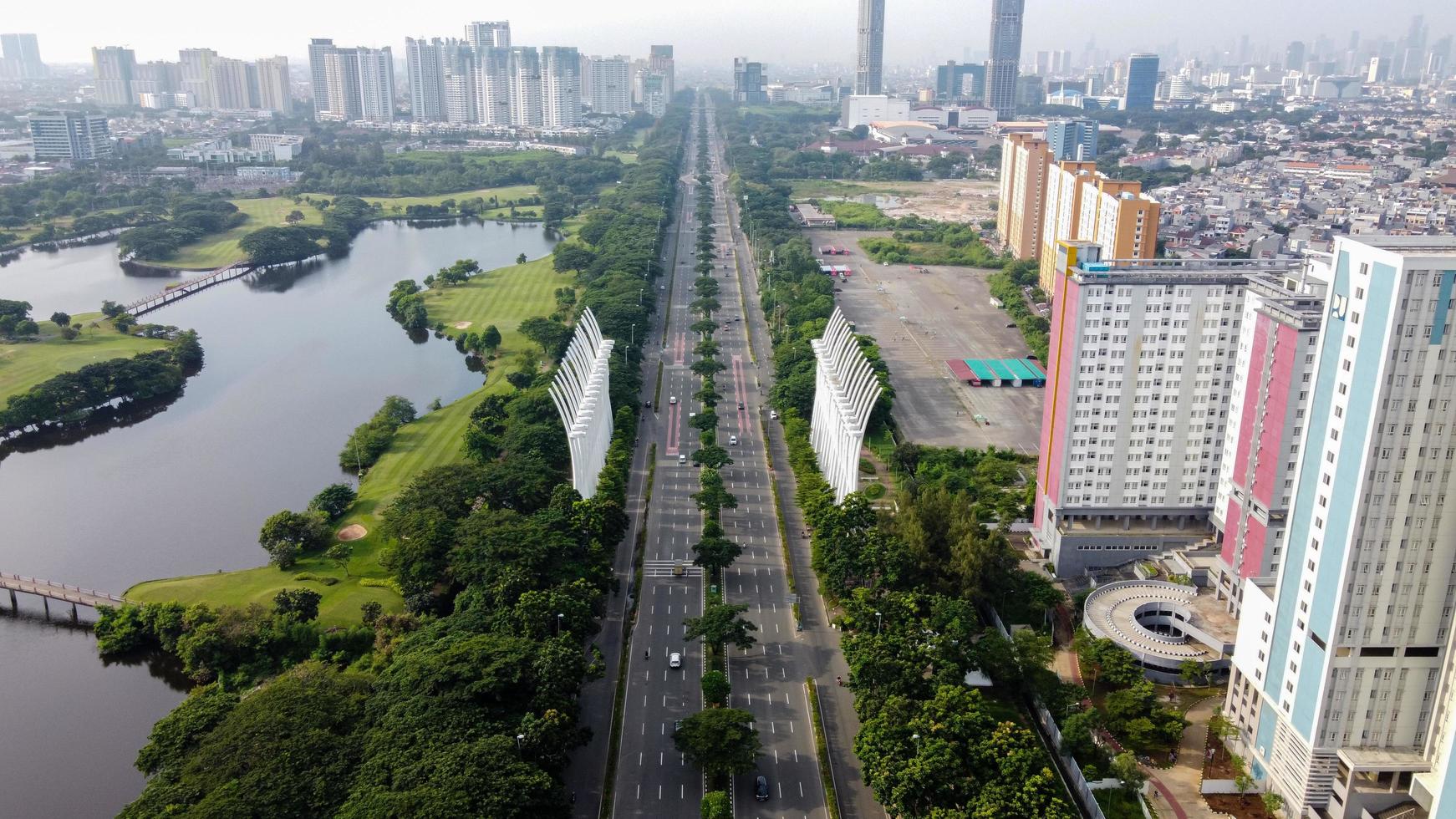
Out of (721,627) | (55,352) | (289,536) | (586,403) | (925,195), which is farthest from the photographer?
(925,195)

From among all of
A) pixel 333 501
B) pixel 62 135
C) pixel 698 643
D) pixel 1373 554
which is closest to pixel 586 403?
pixel 333 501

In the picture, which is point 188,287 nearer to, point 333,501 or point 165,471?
point 165,471

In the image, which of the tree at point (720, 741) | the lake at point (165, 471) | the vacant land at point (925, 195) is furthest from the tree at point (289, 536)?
the vacant land at point (925, 195)

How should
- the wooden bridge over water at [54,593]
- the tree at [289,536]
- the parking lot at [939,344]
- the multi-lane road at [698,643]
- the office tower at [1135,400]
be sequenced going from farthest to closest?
the parking lot at [939,344], the tree at [289,536], the office tower at [1135,400], the wooden bridge over water at [54,593], the multi-lane road at [698,643]

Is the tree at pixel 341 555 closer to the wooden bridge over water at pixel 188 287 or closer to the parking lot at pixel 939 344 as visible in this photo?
the parking lot at pixel 939 344

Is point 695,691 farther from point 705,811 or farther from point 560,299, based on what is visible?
point 560,299

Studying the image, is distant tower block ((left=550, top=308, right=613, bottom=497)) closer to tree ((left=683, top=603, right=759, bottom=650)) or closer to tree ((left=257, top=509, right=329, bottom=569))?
tree ((left=257, top=509, right=329, bottom=569))

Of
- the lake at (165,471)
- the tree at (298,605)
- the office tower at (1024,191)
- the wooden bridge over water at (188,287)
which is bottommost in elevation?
the lake at (165,471)

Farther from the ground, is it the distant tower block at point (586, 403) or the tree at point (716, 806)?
the distant tower block at point (586, 403)
